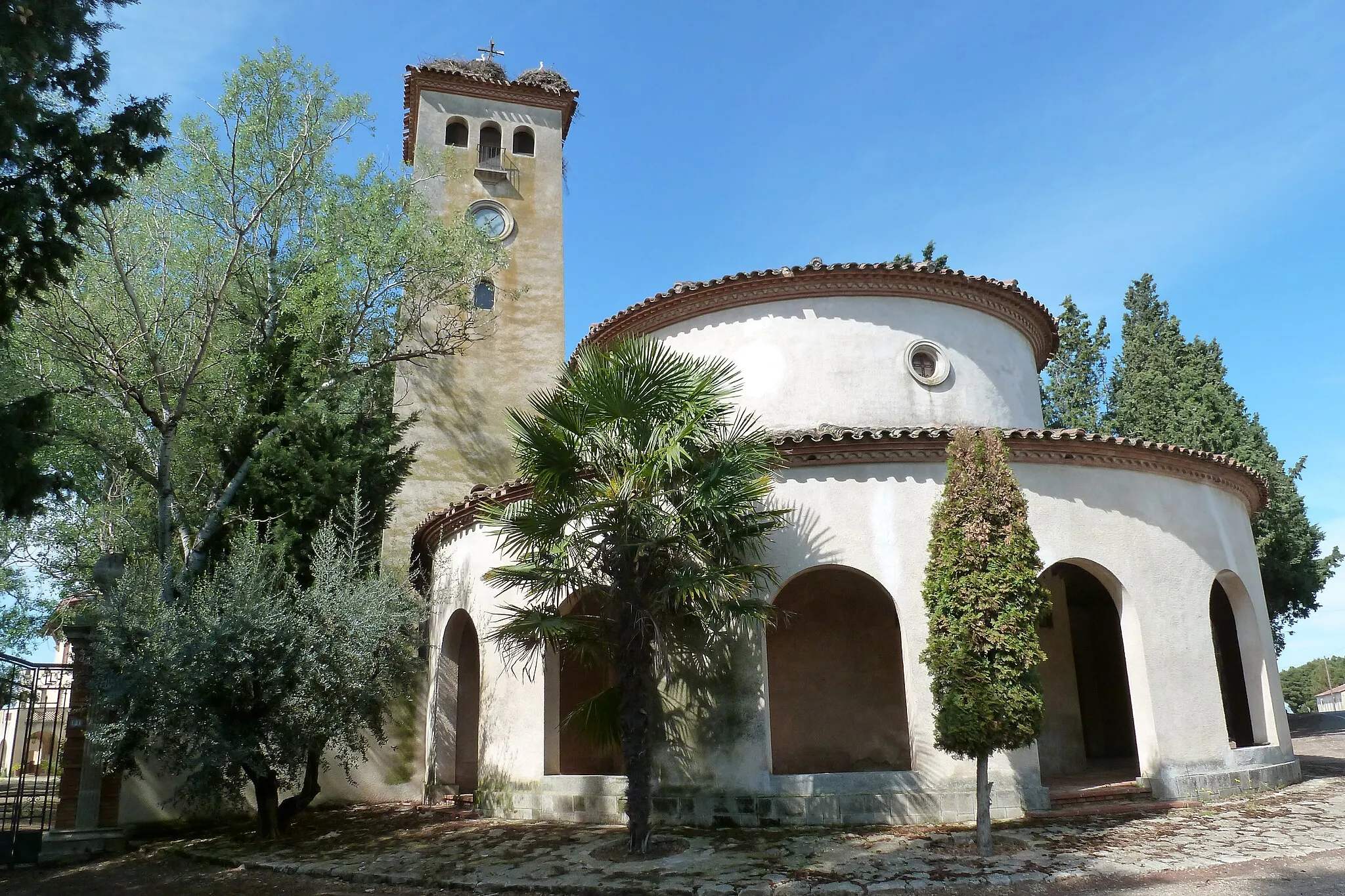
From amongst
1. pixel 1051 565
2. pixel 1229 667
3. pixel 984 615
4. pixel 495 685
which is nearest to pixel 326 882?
pixel 495 685

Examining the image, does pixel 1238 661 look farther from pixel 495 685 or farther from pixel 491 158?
pixel 491 158

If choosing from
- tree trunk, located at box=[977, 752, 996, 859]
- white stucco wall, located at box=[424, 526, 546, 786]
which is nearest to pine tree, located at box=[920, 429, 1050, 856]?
tree trunk, located at box=[977, 752, 996, 859]

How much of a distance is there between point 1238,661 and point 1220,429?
12.1 metres

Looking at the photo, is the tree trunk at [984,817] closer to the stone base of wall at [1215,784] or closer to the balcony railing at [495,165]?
the stone base of wall at [1215,784]

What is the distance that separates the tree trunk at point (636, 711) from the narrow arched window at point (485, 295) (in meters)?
13.3

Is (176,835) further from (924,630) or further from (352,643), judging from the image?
(924,630)

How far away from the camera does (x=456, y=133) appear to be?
79.6 feet

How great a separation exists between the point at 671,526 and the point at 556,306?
43.3 feet

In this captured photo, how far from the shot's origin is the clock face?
76.0 ft

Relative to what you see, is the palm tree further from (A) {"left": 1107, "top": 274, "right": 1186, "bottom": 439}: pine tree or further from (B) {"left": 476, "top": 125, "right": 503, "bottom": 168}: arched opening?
(A) {"left": 1107, "top": 274, "right": 1186, "bottom": 439}: pine tree

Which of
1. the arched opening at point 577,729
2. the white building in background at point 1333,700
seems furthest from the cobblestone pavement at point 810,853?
the white building in background at point 1333,700

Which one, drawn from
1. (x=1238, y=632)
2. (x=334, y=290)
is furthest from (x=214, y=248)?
(x=1238, y=632)

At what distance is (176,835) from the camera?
14.4m

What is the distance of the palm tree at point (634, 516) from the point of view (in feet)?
34.7
